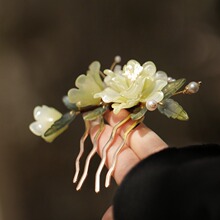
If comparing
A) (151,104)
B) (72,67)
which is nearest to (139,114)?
(151,104)

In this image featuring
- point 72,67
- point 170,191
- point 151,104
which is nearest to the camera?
point 170,191

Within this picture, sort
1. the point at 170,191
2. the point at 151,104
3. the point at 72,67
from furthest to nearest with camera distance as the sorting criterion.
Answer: the point at 72,67 < the point at 151,104 < the point at 170,191

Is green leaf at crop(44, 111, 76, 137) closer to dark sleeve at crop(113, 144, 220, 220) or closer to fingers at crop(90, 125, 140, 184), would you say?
fingers at crop(90, 125, 140, 184)

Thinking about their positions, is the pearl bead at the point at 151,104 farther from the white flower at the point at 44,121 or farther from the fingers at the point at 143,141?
the white flower at the point at 44,121

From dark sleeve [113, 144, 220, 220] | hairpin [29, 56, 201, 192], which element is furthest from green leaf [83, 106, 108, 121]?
dark sleeve [113, 144, 220, 220]

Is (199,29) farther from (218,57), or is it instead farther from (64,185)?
(64,185)

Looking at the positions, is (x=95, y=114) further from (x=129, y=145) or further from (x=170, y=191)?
(x=170, y=191)
